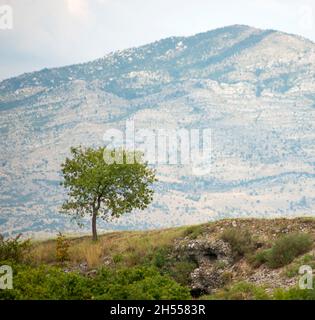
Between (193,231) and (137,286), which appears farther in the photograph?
(193,231)

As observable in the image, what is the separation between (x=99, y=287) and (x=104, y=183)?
3160 cm

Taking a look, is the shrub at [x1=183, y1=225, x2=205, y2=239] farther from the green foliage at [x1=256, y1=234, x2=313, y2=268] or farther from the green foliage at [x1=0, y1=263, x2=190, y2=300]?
the green foliage at [x1=0, y1=263, x2=190, y2=300]

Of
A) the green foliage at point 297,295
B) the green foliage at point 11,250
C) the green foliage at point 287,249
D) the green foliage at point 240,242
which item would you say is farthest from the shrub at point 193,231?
the green foliage at point 297,295

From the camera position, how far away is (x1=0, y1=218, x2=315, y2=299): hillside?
896 inches

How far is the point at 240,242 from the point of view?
123 feet

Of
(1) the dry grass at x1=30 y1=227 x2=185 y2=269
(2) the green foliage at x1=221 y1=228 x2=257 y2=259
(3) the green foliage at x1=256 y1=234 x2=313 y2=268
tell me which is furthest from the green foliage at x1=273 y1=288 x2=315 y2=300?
(1) the dry grass at x1=30 y1=227 x2=185 y2=269

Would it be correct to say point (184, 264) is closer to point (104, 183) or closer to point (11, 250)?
point (11, 250)

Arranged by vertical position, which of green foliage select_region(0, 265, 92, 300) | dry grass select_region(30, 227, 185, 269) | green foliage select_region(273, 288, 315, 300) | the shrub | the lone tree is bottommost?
green foliage select_region(273, 288, 315, 300)

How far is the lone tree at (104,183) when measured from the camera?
5456cm

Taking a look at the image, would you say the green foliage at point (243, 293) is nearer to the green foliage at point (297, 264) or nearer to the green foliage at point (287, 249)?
the green foliage at point (297, 264)

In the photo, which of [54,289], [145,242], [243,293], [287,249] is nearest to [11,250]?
[145,242]

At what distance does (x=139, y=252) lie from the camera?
Answer: 1626 inches
